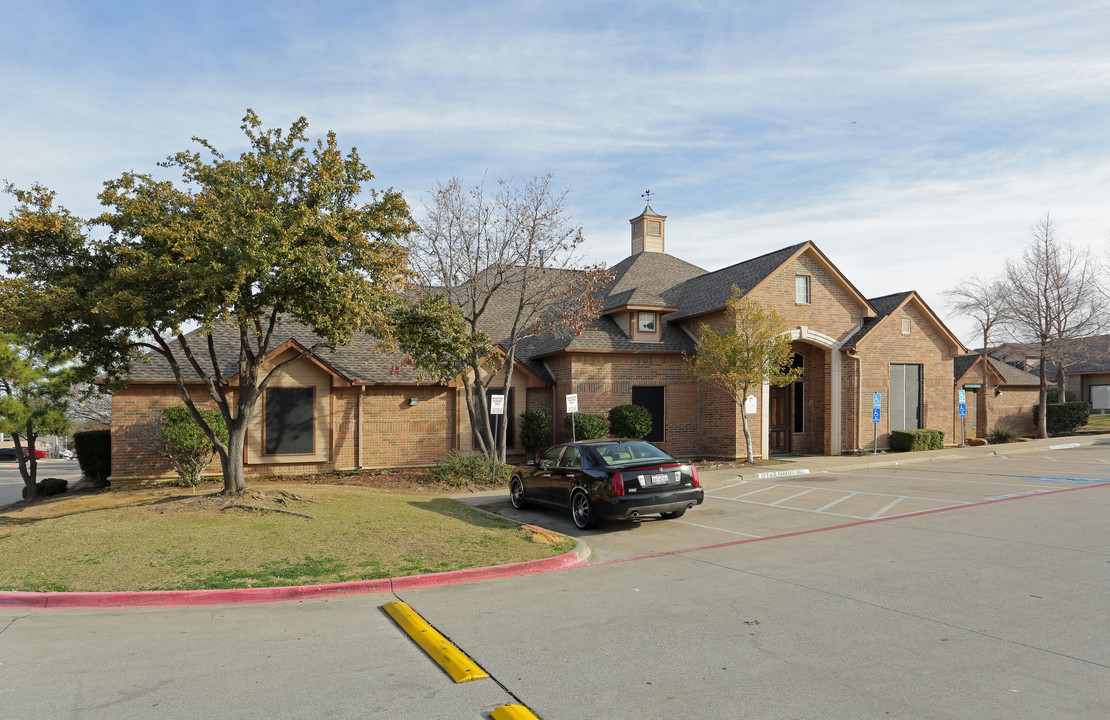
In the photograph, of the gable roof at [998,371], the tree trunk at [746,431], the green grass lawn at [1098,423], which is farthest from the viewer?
the green grass lawn at [1098,423]

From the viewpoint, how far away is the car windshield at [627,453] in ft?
39.2

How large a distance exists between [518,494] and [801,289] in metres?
15.2

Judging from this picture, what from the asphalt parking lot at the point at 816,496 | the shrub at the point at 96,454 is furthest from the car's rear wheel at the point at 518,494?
the shrub at the point at 96,454

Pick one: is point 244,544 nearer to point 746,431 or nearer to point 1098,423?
point 746,431

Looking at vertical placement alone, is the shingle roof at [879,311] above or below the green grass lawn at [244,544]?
above

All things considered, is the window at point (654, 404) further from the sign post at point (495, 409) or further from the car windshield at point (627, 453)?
the car windshield at point (627, 453)

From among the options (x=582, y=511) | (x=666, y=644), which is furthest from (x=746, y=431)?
(x=666, y=644)

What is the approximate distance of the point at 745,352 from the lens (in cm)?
2122

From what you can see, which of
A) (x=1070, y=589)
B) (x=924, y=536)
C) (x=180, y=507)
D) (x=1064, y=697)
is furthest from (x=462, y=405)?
(x=1064, y=697)

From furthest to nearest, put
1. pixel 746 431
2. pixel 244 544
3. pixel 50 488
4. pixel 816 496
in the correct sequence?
pixel 746 431, pixel 50 488, pixel 816 496, pixel 244 544

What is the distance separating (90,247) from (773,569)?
40.8 feet

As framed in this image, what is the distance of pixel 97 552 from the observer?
9.37 metres

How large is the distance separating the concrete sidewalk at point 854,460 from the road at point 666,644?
894 cm

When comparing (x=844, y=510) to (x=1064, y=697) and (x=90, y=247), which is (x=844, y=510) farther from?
(x=90, y=247)
